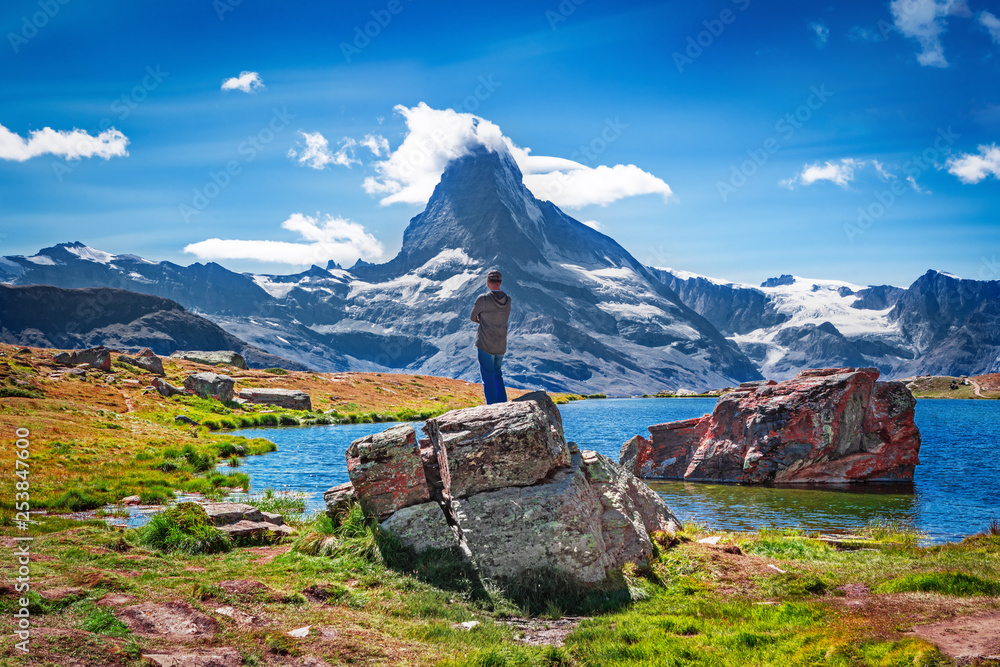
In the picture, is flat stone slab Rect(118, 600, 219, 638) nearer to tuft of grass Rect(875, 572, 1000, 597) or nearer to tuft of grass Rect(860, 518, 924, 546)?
tuft of grass Rect(875, 572, 1000, 597)

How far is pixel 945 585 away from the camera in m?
14.0

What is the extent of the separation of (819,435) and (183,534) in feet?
123

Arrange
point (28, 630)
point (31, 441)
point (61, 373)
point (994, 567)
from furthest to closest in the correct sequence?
point (61, 373) → point (31, 441) → point (994, 567) → point (28, 630)

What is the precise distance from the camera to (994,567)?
53.7 ft

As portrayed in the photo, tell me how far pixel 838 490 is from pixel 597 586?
29331 mm

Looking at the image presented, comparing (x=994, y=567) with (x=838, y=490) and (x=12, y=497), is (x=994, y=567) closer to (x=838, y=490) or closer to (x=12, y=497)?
(x=838, y=490)

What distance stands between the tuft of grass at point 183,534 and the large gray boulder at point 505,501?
12.6 ft

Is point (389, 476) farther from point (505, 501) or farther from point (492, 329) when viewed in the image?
point (492, 329)

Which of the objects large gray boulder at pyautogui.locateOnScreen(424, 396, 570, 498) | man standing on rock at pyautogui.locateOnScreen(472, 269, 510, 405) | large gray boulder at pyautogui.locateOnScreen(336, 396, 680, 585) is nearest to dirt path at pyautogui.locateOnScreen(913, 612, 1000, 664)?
large gray boulder at pyautogui.locateOnScreen(336, 396, 680, 585)

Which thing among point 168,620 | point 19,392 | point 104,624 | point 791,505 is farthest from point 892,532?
point 19,392

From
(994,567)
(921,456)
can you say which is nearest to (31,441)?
(994,567)

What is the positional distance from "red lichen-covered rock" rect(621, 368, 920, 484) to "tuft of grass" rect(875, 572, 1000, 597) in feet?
87.6

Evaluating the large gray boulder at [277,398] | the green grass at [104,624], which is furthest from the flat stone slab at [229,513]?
the large gray boulder at [277,398]

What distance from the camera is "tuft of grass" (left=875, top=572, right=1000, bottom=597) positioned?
13602 mm
